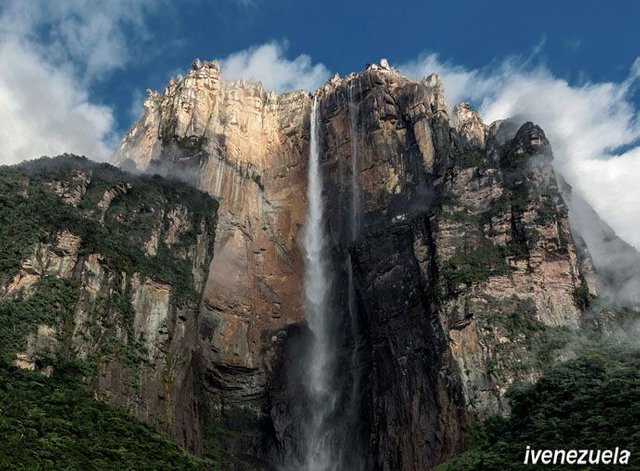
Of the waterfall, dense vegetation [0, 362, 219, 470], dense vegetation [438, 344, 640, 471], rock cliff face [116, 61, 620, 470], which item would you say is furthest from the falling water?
dense vegetation [0, 362, 219, 470]

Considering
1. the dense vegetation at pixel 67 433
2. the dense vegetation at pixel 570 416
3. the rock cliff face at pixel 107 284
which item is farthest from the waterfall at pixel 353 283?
the dense vegetation at pixel 67 433

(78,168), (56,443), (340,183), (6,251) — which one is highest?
(340,183)

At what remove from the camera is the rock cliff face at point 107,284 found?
1510 inches

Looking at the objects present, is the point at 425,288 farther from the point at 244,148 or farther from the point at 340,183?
the point at 244,148

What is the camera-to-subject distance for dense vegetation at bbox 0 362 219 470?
92.3 feet

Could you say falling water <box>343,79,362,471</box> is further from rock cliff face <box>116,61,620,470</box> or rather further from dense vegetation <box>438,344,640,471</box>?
dense vegetation <box>438,344,640,471</box>

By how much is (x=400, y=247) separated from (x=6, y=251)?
26.2 meters

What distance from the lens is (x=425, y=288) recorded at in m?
47.6

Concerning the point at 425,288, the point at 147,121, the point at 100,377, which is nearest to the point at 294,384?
the point at 425,288

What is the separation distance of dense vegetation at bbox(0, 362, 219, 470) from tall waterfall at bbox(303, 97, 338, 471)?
1238 cm

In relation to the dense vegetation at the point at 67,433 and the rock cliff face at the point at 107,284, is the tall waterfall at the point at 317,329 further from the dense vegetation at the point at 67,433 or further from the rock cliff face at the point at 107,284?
the dense vegetation at the point at 67,433

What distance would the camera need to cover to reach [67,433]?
3112 centimetres

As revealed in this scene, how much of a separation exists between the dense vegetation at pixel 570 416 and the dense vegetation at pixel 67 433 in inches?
579

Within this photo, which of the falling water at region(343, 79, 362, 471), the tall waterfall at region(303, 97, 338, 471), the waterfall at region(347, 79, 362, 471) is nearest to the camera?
the falling water at region(343, 79, 362, 471)
